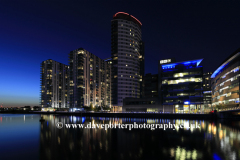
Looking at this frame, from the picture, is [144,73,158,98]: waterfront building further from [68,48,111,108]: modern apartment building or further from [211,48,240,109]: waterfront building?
[211,48,240,109]: waterfront building

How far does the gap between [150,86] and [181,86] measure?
222 feet

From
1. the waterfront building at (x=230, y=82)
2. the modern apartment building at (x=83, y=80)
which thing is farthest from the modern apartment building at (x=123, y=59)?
the waterfront building at (x=230, y=82)

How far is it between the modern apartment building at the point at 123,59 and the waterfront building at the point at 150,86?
13.0 meters

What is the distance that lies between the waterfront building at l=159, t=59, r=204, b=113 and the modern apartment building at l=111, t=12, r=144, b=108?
151 feet

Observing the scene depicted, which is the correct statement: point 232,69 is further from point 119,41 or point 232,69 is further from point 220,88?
point 119,41

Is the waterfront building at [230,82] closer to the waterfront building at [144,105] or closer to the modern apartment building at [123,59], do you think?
the waterfront building at [144,105]

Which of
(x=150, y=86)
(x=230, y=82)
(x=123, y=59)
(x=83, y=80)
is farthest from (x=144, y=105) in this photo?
(x=83, y=80)

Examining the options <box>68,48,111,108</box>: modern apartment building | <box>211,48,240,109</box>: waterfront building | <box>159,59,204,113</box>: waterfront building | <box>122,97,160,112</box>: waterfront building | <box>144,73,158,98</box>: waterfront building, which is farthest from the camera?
<box>144,73,158,98</box>: waterfront building

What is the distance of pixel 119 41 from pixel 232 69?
94822 mm

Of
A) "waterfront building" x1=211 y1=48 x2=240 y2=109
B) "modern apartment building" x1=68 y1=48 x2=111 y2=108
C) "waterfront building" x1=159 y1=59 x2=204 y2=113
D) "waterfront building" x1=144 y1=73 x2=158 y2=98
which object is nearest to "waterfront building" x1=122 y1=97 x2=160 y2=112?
"waterfront building" x1=159 y1=59 x2=204 y2=113

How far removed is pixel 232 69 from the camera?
3957 inches

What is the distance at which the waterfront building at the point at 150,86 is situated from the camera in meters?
179

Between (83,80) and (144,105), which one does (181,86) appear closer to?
(144,105)

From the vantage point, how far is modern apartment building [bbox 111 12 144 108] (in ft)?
533
